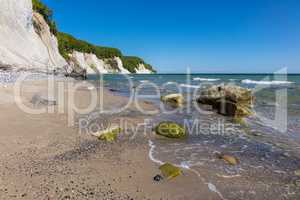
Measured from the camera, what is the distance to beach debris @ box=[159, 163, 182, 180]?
4.11 meters

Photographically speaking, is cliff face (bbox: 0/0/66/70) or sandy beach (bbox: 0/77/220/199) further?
cliff face (bbox: 0/0/66/70)

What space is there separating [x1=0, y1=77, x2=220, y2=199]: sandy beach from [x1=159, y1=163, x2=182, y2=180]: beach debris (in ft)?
0.38

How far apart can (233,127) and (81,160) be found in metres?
5.63

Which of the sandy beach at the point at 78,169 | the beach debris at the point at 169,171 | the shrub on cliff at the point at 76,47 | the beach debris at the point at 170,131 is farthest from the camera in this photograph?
the shrub on cliff at the point at 76,47

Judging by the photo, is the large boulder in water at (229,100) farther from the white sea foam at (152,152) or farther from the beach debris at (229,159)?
the white sea foam at (152,152)

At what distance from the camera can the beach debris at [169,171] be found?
4105 mm

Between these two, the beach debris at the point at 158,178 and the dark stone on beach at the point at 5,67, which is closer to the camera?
the beach debris at the point at 158,178

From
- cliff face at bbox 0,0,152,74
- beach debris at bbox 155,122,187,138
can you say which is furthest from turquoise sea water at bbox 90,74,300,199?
cliff face at bbox 0,0,152,74

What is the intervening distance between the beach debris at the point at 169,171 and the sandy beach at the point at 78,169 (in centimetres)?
12

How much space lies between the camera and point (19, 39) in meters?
27.4

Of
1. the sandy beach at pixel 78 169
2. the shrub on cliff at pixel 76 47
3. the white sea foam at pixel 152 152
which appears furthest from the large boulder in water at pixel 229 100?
the shrub on cliff at pixel 76 47

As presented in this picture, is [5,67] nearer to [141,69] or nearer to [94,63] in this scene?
[94,63]

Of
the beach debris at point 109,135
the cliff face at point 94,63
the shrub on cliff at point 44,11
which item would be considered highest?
the shrub on cliff at point 44,11

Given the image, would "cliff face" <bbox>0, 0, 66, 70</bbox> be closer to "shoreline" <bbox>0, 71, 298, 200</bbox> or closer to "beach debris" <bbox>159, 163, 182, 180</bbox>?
"shoreline" <bbox>0, 71, 298, 200</bbox>
